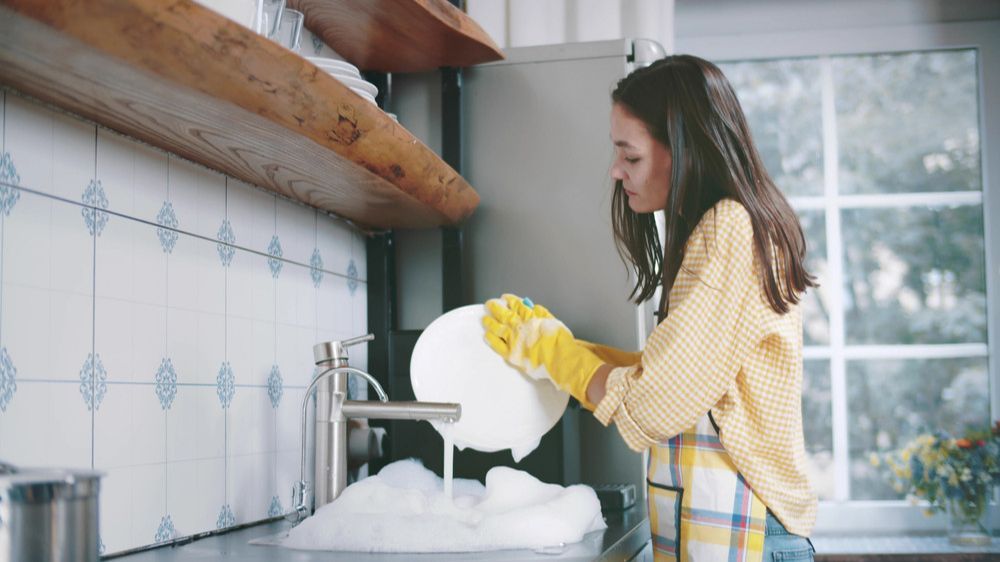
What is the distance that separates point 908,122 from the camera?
285 cm

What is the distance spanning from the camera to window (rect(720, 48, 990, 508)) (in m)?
2.80

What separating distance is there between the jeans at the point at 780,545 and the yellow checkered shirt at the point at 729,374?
13 mm

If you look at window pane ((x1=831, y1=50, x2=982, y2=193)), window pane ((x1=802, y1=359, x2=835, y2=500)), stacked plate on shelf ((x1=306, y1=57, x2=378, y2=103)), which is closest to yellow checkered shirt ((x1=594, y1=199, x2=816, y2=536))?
stacked plate on shelf ((x1=306, y1=57, x2=378, y2=103))

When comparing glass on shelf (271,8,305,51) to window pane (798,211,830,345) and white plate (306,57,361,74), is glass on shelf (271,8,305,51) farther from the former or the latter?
window pane (798,211,830,345)

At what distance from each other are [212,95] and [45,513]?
1.77ft

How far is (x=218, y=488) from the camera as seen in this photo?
58.3 inches

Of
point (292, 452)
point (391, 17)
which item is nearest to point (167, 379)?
point (292, 452)

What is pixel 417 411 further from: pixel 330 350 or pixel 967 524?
pixel 967 524

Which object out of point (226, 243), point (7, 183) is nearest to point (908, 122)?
point (226, 243)

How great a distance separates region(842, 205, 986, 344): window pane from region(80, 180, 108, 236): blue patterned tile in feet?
7.10

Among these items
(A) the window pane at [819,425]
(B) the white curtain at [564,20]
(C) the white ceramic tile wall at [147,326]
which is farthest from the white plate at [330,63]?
(A) the window pane at [819,425]

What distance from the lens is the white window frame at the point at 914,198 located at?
276 centimetres

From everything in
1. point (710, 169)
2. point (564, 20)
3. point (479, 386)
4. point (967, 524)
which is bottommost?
point (967, 524)

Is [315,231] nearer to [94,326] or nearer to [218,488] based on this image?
[218,488]
